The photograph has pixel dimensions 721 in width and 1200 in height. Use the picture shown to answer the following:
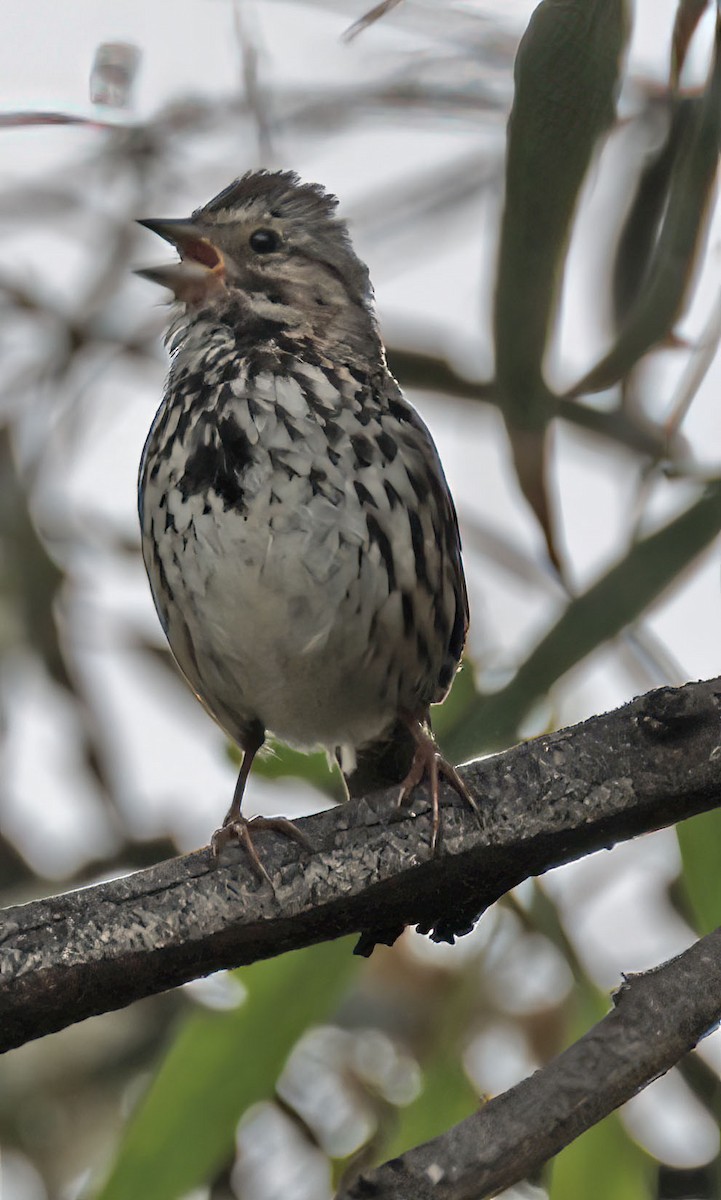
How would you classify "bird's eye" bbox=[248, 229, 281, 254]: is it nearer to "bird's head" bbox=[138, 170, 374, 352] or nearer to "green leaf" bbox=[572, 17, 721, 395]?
"bird's head" bbox=[138, 170, 374, 352]

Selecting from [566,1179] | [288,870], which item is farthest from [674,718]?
[566,1179]

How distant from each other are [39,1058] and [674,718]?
2490mm

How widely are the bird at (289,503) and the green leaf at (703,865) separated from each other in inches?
17.9

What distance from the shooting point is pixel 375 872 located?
7.57 ft

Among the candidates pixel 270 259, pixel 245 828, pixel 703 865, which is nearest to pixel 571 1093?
pixel 245 828

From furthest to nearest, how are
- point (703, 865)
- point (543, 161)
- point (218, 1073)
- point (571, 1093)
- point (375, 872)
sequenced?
point (218, 1073) < point (703, 865) < point (543, 161) < point (375, 872) < point (571, 1093)

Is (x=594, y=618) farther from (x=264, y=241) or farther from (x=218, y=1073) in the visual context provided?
(x=264, y=241)

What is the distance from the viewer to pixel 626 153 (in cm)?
331

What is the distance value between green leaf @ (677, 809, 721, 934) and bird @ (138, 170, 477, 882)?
455 mm

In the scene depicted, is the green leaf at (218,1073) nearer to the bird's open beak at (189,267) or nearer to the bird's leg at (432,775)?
the bird's leg at (432,775)

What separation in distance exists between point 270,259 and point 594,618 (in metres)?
1.14

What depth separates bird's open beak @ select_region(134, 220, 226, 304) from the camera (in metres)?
3.40

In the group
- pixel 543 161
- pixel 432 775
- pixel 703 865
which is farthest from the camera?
pixel 703 865

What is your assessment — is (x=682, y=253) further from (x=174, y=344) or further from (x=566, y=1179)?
(x=566, y=1179)
